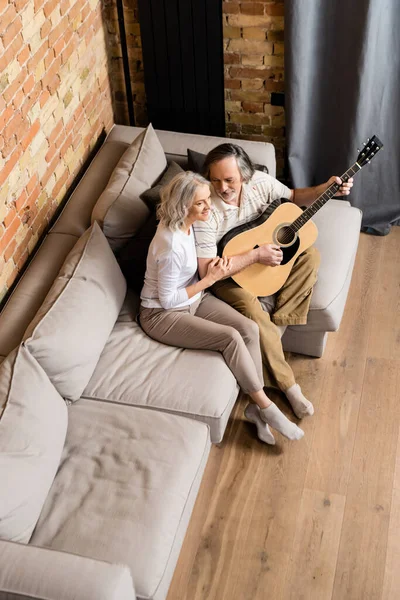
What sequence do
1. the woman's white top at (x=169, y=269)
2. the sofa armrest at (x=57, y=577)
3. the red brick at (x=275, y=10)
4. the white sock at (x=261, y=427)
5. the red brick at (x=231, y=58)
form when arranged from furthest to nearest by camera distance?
the red brick at (x=231, y=58) → the red brick at (x=275, y=10) → the white sock at (x=261, y=427) → the woman's white top at (x=169, y=269) → the sofa armrest at (x=57, y=577)

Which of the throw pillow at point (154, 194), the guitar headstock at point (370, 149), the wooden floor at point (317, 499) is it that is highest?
the guitar headstock at point (370, 149)

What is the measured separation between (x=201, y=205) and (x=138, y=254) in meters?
0.43

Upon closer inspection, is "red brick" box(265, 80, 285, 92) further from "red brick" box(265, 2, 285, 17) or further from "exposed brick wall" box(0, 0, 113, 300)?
"exposed brick wall" box(0, 0, 113, 300)

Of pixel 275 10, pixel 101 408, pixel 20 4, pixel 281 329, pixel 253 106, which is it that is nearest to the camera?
pixel 101 408

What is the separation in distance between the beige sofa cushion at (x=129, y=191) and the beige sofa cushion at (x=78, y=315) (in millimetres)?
128

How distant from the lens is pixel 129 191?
10.0 feet

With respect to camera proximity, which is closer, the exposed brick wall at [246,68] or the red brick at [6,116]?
the red brick at [6,116]

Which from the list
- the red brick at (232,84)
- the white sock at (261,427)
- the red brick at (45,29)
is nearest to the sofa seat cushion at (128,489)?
the white sock at (261,427)

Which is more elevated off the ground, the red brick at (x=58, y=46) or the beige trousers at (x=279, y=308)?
the red brick at (x=58, y=46)

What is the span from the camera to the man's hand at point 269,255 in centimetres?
292

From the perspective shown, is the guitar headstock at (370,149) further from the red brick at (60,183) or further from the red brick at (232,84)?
the red brick at (60,183)

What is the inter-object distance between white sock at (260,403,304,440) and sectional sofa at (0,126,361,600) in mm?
187

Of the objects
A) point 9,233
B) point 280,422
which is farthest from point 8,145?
point 280,422

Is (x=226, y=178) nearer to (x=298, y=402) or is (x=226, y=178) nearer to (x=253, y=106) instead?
(x=298, y=402)
